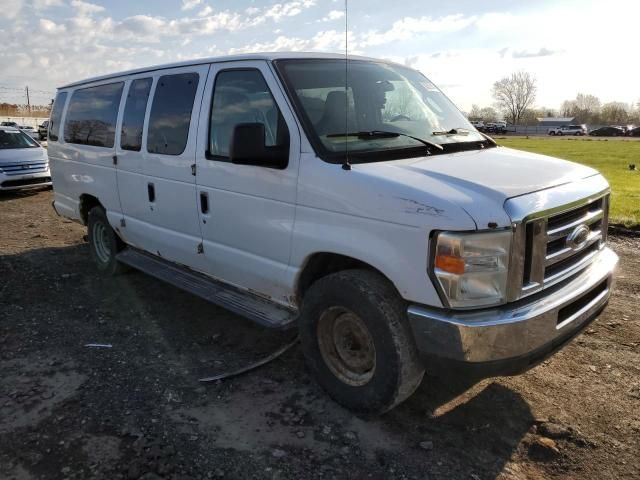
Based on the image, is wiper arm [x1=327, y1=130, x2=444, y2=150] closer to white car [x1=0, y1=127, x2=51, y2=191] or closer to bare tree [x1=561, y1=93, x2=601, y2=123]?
white car [x1=0, y1=127, x2=51, y2=191]

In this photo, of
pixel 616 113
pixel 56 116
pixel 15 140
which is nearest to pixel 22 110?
pixel 15 140

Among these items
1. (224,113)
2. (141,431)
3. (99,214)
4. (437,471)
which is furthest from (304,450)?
(99,214)

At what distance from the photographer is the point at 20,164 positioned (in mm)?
12500

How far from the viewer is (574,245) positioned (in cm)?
319

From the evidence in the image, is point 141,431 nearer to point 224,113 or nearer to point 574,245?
point 224,113

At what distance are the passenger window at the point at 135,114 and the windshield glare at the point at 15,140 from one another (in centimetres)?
972

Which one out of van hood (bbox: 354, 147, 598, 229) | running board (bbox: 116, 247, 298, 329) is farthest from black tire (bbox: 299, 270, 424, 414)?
van hood (bbox: 354, 147, 598, 229)

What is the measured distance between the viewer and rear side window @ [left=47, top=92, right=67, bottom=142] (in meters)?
6.85

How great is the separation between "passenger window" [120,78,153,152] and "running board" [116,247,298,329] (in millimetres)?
1154

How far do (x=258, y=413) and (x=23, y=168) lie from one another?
11.6m

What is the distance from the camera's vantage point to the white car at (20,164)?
12.2 metres

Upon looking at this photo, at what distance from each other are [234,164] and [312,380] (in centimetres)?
167

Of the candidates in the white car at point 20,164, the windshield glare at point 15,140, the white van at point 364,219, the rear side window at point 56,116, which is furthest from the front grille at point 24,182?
the white van at point 364,219

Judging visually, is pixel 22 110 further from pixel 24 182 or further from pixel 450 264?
pixel 450 264
